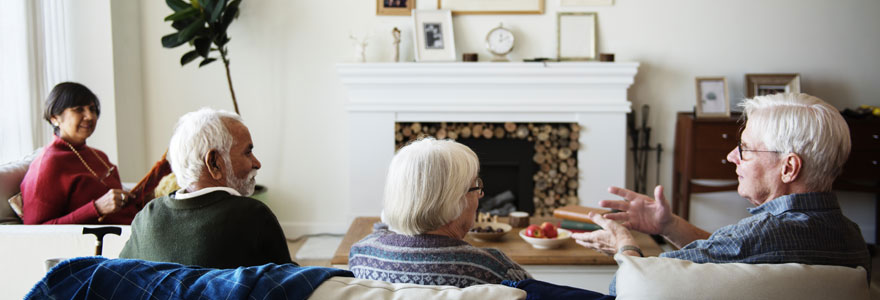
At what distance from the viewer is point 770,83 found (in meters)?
4.00

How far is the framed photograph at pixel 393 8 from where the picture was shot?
4055 millimetres

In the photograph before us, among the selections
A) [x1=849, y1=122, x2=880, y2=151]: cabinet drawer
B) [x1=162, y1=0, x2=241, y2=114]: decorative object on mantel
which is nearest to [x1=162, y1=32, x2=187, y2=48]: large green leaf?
[x1=162, y1=0, x2=241, y2=114]: decorative object on mantel

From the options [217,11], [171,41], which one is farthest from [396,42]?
[171,41]

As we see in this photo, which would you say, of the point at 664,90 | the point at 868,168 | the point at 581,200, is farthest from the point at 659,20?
the point at 868,168

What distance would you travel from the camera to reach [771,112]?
1425mm

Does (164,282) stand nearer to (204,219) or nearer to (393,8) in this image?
(204,219)

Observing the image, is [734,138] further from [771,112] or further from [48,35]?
[48,35]

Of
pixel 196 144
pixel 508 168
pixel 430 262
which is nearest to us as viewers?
pixel 430 262

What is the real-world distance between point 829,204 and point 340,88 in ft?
10.5

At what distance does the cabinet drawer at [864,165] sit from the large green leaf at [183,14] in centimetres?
394

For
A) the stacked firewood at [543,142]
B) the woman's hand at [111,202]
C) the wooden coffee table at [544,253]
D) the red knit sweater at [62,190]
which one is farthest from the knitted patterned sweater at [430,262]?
the stacked firewood at [543,142]

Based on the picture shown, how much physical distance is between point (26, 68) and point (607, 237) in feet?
9.71

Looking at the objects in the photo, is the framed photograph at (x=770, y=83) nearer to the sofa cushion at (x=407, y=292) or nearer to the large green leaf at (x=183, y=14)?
the large green leaf at (x=183, y=14)

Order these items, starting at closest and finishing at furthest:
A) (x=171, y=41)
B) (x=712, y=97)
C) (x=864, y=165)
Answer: (x=171, y=41) → (x=864, y=165) → (x=712, y=97)
